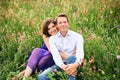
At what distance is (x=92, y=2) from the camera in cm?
773

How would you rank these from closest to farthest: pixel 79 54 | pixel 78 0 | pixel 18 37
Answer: pixel 79 54
pixel 18 37
pixel 78 0

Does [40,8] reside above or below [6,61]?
above

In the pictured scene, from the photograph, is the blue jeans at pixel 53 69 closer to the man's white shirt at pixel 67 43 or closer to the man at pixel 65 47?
the man at pixel 65 47


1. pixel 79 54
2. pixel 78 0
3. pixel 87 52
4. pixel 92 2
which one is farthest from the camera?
pixel 78 0

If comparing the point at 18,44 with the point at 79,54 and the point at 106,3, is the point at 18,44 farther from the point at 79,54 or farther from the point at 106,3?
the point at 106,3

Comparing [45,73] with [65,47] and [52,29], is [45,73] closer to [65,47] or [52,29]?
[65,47]

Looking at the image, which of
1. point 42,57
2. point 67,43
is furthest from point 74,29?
point 67,43

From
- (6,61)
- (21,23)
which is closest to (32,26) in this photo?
(21,23)

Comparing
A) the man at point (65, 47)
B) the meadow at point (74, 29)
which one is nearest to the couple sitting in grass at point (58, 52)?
the man at point (65, 47)

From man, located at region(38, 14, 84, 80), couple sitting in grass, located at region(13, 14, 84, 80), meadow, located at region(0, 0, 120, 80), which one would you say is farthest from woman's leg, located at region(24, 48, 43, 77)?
man, located at region(38, 14, 84, 80)

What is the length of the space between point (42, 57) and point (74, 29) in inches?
39.0

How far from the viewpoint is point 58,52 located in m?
5.26

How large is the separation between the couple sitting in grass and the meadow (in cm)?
18

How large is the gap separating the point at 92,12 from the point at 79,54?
233 centimetres
